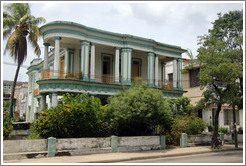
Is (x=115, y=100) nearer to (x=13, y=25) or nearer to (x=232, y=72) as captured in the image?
(x=232, y=72)

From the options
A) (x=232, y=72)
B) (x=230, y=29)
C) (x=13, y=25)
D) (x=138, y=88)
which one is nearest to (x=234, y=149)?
(x=232, y=72)

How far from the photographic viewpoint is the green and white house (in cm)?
1941

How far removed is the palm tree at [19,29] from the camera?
19328 millimetres

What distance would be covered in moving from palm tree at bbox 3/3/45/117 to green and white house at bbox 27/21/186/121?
0.87m

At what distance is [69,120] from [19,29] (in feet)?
29.4

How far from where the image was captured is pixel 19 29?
64.0ft

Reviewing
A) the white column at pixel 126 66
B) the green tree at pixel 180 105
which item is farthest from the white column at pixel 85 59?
the green tree at pixel 180 105

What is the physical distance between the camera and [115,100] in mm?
16250

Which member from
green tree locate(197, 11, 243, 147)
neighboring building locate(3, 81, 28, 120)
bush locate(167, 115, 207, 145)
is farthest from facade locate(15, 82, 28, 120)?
green tree locate(197, 11, 243, 147)

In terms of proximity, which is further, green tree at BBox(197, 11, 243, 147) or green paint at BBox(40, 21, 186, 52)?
green paint at BBox(40, 21, 186, 52)

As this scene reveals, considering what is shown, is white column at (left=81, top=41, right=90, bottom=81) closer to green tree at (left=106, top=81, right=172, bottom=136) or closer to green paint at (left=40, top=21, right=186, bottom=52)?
green paint at (left=40, top=21, right=186, bottom=52)

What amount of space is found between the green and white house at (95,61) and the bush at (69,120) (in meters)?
3.66

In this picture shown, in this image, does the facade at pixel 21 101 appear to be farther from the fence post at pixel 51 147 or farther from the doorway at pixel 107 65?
the fence post at pixel 51 147

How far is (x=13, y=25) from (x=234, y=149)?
59.5ft
